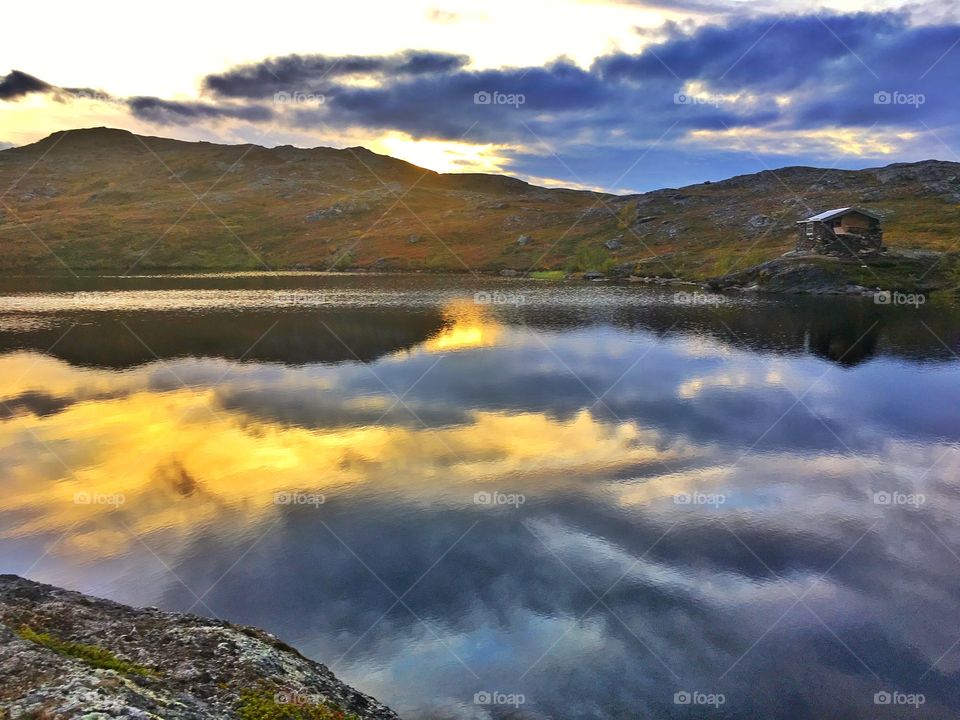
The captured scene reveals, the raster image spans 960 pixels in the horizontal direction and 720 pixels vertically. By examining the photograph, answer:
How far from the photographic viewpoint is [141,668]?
972cm

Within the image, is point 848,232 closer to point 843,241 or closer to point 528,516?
point 843,241

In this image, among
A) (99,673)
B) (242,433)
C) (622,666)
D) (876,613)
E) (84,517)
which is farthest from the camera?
(242,433)

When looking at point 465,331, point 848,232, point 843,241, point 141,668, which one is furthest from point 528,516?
point 848,232

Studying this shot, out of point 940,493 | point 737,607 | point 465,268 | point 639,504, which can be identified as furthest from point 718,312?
point 465,268

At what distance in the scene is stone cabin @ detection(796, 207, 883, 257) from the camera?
117m

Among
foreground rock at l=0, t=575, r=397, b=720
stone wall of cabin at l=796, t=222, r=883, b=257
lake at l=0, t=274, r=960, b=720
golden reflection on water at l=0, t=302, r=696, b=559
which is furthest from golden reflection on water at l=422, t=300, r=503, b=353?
stone wall of cabin at l=796, t=222, r=883, b=257

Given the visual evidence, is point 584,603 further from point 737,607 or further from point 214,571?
point 214,571

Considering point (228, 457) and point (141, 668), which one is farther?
point (228, 457)

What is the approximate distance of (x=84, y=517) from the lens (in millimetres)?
22531

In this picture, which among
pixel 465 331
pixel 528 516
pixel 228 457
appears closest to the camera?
pixel 528 516

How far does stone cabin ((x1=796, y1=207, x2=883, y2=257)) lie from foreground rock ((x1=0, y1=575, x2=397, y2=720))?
133 metres

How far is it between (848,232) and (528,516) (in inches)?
4910

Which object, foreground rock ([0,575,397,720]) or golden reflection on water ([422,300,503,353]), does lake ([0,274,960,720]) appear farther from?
golden reflection on water ([422,300,503,353])

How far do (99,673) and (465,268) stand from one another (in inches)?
7061
